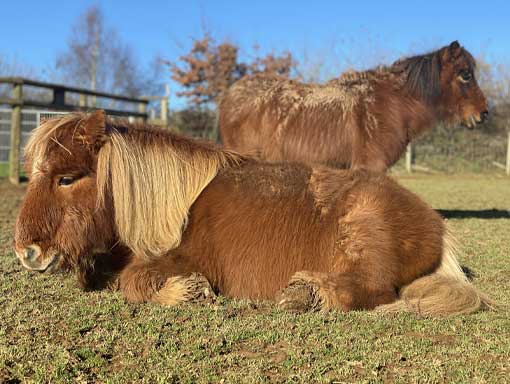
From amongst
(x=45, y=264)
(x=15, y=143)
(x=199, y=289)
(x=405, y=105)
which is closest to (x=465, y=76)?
(x=405, y=105)

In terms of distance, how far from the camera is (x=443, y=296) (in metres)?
3.38

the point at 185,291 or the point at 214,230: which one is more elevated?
the point at 214,230

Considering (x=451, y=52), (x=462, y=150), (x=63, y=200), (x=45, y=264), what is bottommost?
(x=45, y=264)

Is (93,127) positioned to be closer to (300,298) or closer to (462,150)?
(300,298)

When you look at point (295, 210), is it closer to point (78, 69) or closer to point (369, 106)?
point (369, 106)

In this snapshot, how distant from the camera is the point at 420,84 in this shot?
309 inches

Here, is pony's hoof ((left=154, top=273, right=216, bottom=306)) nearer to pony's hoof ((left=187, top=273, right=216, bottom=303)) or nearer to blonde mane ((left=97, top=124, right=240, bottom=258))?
pony's hoof ((left=187, top=273, right=216, bottom=303))

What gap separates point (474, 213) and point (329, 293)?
7.02 metres

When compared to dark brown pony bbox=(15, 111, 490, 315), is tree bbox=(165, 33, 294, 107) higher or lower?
higher

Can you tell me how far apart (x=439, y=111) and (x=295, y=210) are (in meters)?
5.40

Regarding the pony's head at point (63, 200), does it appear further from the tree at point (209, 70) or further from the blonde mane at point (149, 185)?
the tree at point (209, 70)

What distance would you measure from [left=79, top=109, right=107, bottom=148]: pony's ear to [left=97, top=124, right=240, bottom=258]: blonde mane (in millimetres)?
87

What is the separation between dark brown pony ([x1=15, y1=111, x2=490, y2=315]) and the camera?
10.7 feet

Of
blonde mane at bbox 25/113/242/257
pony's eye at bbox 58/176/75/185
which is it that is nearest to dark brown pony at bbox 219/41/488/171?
blonde mane at bbox 25/113/242/257
